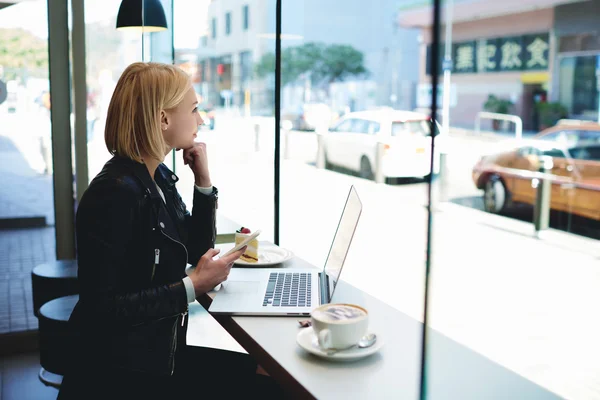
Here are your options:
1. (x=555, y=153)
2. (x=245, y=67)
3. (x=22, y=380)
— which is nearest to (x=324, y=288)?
(x=22, y=380)

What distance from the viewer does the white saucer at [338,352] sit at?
3.75 ft

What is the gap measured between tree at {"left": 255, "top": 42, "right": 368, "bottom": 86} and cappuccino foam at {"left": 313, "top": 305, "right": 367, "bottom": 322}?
17.7ft

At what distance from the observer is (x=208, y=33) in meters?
3.68

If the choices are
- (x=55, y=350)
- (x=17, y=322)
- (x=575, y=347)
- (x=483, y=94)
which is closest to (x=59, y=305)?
(x=55, y=350)

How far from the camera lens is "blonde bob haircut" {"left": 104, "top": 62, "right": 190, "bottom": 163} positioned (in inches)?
57.6

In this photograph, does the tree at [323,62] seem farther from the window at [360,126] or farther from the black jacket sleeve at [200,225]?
the black jacket sleeve at [200,225]

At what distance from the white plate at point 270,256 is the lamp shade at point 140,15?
1691 mm

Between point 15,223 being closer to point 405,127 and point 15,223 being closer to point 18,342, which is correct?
point 18,342

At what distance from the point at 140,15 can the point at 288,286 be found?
6.83ft

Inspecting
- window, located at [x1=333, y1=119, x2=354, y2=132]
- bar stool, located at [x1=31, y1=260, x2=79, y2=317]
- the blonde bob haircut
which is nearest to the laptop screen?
the blonde bob haircut

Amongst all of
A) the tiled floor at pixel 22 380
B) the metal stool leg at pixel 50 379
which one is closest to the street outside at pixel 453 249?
the tiled floor at pixel 22 380

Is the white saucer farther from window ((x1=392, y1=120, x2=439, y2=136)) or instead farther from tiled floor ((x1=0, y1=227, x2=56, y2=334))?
window ((x1=392, y1=120, x2=439, y2=136))

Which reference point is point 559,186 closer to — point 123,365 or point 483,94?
point 483,94

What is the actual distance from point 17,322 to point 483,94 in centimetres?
384
